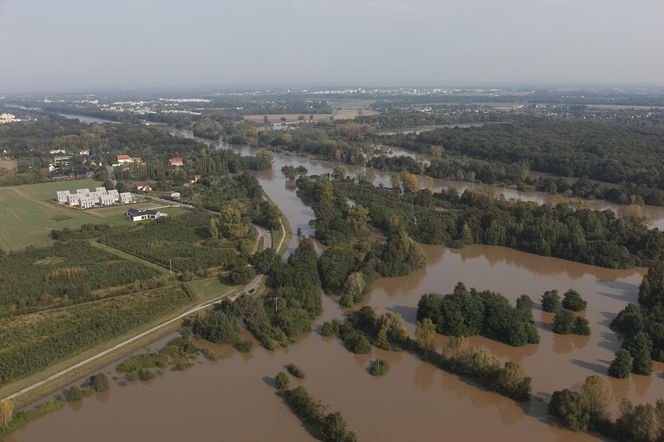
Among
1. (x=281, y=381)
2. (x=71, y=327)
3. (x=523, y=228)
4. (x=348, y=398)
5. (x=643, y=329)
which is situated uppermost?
(x=523, y=228)

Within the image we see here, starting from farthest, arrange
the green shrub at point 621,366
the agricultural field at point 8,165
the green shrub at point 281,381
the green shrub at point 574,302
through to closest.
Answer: the agricultural field at point 8,165 < the green shrub at point 574,302 < the green shrub at point 621,366 < the green shrub at point 281,381

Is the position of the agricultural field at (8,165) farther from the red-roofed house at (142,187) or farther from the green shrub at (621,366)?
the green shrub at (621,366)

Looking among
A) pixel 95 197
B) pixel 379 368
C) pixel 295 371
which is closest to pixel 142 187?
pixel 95 197

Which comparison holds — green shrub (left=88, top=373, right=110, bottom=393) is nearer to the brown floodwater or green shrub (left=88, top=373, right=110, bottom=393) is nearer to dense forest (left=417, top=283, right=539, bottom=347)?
the brown floodwater

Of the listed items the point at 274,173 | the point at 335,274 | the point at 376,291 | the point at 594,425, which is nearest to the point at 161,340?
the point at 335,274

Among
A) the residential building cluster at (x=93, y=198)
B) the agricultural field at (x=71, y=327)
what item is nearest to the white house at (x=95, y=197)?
the residential building cluster at (x=93, y=198)

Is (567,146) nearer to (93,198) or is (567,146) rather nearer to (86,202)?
(93,198)
